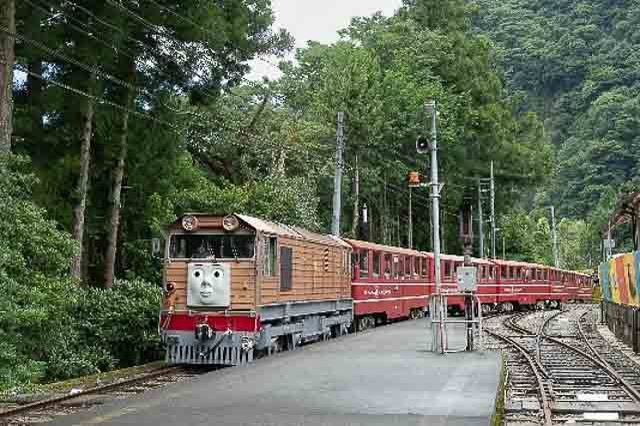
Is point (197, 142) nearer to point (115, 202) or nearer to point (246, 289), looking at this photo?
point (115, 202)

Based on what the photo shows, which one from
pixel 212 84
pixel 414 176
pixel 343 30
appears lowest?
pixel 414 176

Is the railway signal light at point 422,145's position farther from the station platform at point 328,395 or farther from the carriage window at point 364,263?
the carriage window at point 364,263

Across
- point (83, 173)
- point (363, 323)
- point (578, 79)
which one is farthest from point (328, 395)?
point (578, 79)

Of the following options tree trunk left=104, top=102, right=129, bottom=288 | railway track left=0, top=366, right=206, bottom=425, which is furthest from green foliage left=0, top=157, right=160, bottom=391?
tree trunk left=104, top=102, right=129, bottom=288

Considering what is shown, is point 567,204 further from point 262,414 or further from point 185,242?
point 262,414

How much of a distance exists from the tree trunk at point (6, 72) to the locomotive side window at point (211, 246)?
4.22 meters

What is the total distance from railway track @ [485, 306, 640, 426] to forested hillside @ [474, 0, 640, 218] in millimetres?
60468

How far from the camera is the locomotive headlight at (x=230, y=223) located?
1727cm

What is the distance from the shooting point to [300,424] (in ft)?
30.7

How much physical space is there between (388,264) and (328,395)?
1859cm

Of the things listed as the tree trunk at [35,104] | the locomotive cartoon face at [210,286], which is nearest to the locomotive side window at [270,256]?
the locomotive cartoon face at [210,286]

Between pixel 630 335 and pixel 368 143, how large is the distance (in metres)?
22.7

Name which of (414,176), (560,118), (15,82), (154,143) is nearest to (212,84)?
(154,143)

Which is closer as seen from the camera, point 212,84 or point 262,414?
point 262,414
